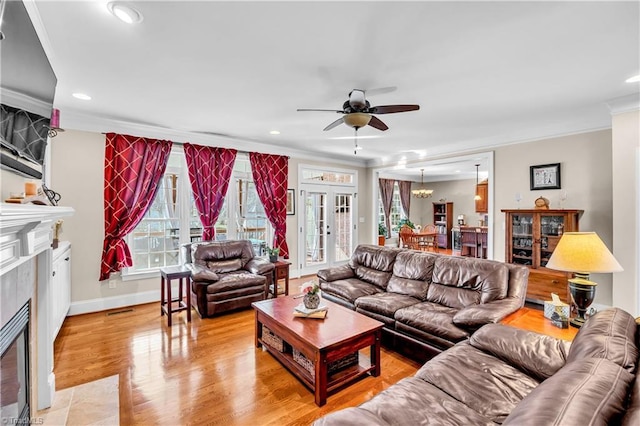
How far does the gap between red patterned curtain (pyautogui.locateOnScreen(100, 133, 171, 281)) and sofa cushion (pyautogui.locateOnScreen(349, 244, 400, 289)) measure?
3151 mm

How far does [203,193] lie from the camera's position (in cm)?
476

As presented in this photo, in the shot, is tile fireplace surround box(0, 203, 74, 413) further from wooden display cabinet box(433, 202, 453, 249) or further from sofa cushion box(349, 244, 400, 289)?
wooden display cabinet box(433, 202, 453, 249)

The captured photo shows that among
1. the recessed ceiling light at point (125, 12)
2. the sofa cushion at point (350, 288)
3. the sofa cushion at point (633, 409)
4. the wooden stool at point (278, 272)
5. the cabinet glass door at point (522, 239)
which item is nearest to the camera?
the sofa cushion at point (633, 409)

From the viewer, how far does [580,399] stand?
0.89m

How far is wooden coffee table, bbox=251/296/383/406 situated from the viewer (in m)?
2.15

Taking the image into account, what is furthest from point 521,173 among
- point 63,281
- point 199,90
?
point 63,281

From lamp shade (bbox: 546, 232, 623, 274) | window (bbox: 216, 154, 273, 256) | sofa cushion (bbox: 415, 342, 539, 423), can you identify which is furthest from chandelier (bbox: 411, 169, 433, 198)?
sofa cushion (bbox: 415, 342, 539, 423)

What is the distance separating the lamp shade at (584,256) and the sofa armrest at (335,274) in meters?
2.38

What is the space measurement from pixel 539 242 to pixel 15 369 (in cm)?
571

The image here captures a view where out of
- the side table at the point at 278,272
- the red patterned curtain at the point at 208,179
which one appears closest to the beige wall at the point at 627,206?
the side table at the point at 278,272

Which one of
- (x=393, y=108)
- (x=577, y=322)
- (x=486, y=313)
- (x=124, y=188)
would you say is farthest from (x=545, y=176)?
(x=124, y=188)

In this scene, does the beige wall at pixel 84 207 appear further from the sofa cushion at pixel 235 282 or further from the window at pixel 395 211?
the window at pixel 395 211

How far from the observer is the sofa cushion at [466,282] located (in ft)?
9.30

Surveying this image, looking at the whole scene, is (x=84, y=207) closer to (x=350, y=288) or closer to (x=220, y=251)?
(x=220, y=251)
